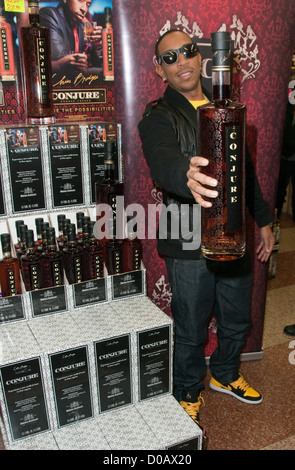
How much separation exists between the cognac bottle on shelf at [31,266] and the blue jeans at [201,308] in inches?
22.4

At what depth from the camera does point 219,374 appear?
2.29 meters

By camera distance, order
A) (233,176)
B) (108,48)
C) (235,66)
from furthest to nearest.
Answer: (235,66)
(108,48)
(233,176)

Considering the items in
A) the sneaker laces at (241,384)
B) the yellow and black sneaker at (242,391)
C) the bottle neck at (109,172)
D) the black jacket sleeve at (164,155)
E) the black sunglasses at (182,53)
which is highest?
the black sunglasses at (182,53)

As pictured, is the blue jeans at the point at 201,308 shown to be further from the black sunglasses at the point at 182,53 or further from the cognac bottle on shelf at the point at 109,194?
the black sunglasses at the point at 182,53

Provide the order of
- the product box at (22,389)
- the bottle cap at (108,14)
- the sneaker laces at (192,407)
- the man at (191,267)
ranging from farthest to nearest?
the sneaker laces at (192,407) < the bottle cap at (108,14) < the man at (191,267) < the product box at (22,389)

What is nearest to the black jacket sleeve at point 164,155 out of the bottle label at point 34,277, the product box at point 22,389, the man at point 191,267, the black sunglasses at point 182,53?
the man at point 191,267

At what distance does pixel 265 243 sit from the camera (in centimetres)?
214

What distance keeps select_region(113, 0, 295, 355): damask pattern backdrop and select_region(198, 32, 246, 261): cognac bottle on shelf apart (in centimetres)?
97

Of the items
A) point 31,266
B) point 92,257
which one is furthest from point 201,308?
point 31,266

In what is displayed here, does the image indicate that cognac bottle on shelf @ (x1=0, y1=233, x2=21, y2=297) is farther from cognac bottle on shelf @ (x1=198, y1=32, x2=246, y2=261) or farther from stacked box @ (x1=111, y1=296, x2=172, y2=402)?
cognac bottle on shelf @ (x1=198, y1=32, x2=246, y2=261)

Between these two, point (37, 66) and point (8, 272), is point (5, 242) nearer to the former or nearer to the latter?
point (8, 272)

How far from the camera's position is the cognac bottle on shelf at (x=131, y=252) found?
6.02ft

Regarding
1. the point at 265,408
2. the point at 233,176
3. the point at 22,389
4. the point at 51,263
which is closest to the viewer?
the point at 233,176

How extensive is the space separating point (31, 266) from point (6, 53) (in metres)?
0.81
